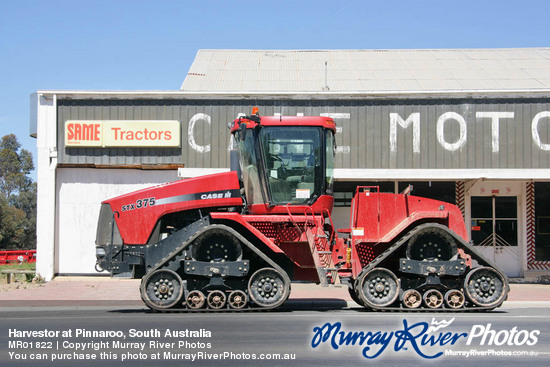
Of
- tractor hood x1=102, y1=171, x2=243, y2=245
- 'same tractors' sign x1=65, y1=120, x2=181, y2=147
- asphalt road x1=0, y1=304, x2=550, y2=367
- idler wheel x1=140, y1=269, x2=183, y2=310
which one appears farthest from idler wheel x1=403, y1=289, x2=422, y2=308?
'same tractors' sign x1=65, y1=120, x2=181, y2=147

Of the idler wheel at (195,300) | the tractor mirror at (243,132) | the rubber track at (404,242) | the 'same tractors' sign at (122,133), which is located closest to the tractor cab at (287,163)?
the tractor mirror at (243,132)

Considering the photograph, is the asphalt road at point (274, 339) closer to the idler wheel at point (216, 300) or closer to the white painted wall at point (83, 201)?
the idler wheel at point (216, 300)

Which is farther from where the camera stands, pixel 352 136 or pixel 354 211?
pixel 352 136

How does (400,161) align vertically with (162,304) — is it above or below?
above

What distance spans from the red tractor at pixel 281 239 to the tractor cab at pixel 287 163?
18mm

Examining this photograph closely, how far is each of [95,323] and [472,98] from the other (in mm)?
13036

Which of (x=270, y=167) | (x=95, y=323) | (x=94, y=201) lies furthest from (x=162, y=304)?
(x=94, y=201)

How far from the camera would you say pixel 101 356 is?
7.64 metres

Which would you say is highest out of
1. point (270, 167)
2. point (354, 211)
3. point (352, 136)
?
point (352, 136)

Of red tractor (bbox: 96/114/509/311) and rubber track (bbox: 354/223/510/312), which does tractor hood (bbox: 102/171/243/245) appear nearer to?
red tractor (bbox: 96/114/509/311)

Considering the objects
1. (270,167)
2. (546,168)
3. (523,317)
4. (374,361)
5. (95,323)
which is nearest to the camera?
(374,361)

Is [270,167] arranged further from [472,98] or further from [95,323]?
[472,98]

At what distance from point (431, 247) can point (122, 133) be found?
10575mm

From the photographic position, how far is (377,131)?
1889 cm
